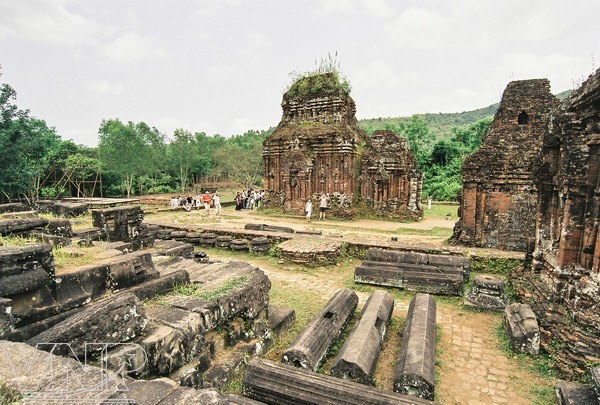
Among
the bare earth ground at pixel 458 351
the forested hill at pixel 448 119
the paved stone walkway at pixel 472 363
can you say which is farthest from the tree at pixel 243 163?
the forested hill at pixel 448 119

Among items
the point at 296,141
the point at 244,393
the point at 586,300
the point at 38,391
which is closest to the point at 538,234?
the point at 586,300

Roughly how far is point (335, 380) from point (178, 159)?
4355 cm

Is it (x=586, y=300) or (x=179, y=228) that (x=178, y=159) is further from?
(x=586, y=300)

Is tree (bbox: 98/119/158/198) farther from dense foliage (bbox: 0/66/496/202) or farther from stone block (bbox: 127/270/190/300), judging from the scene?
stone block (bbox: 127/270/190/300)

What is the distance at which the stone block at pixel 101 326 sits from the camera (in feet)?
9.61

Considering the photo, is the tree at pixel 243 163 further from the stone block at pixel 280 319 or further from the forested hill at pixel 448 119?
the forested hill at pixel 448 119

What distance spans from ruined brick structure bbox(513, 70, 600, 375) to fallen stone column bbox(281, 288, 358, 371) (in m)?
2.90

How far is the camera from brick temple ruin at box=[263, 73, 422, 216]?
17.2 m

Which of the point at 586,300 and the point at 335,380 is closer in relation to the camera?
the point at 335,380

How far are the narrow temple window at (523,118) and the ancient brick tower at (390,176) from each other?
23.7ft

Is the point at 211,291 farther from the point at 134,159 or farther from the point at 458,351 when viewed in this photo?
the point at 134,159

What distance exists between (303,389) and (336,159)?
48.6ft

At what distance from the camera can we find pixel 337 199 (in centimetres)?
1731

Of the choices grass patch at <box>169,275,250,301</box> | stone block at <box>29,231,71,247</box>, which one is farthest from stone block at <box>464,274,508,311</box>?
stone block at <box>29,231,71,247</box>
